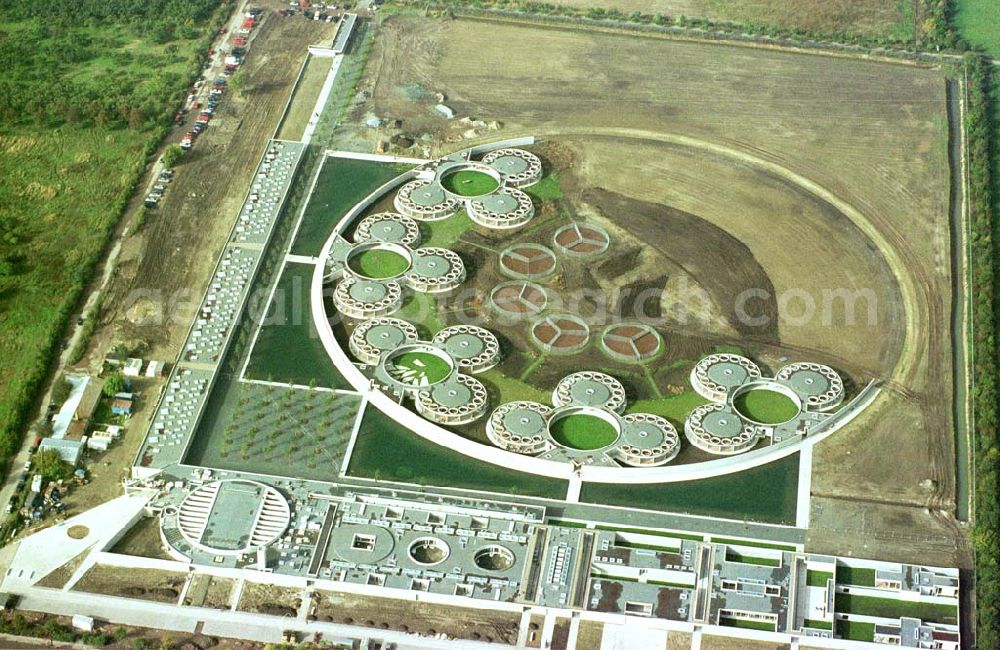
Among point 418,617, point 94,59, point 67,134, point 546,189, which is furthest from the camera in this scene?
point 94,59

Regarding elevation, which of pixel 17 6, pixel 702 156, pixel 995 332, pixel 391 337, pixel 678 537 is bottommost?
pixel 678 537

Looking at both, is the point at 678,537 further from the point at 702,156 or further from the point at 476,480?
the point at 702,156

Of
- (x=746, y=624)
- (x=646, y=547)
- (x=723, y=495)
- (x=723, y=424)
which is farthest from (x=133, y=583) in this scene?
(x=723, y=424)

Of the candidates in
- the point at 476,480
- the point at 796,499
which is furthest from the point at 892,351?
the point at 476,480

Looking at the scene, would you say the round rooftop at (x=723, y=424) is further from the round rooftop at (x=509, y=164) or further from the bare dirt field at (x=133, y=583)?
the bare dirt field at (x=133, y=583)

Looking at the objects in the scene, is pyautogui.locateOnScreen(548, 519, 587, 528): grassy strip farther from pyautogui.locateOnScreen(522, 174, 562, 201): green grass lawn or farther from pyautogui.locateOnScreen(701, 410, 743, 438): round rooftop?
pyautogui.locateOnScreen(522, 174, 562, 201): green grass lawn

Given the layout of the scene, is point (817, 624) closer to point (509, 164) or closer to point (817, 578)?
point (817, 578)
